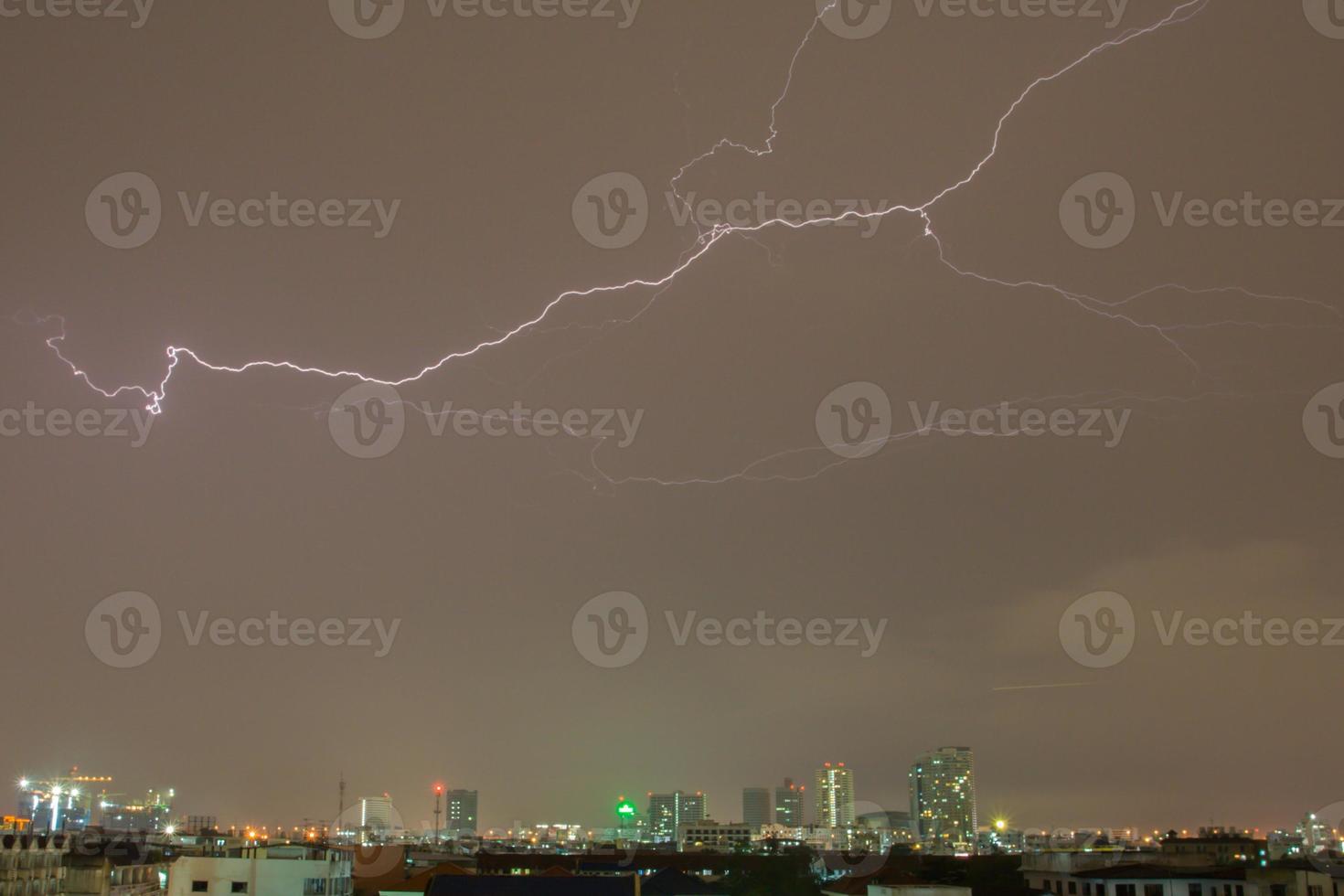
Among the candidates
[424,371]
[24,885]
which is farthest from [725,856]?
[24,885]

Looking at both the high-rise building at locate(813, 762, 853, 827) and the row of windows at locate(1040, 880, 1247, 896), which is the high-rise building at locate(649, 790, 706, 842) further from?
the row of windows at locate(1040, 880, 1247, 896)

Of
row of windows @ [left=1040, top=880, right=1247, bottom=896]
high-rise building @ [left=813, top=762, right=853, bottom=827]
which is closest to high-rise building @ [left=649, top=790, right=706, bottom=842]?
high-rise building @ [left=813, top=762, right=853, bottom=827]

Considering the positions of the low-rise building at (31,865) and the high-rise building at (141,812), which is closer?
the low-rise building at (31,865)

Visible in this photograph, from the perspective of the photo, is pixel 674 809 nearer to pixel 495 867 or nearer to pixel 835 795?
pixel 835 795

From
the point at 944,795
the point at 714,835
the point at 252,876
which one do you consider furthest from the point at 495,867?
the point at 944,795

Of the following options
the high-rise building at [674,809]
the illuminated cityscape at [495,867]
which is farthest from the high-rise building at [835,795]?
the illuminated cityscape at [495,867]

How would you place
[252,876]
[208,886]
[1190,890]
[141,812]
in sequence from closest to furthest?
[208,886]
[252,876]
[1190,890]
[141,812]

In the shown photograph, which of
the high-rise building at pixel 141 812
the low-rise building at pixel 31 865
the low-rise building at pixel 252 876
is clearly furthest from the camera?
the high-rise building at pixel 141 812

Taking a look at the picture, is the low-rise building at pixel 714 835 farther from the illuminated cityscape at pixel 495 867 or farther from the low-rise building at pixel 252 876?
the low-rise building at pixel 252 876

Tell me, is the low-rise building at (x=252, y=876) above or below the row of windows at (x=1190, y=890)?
above
